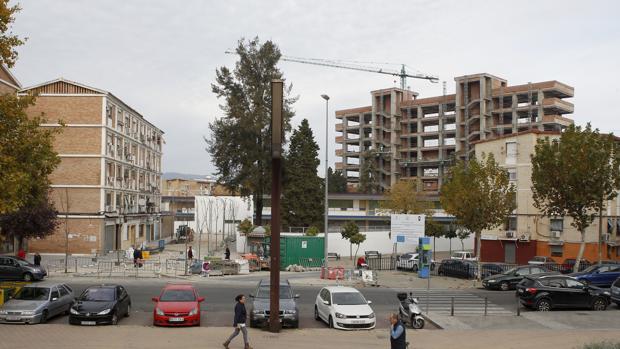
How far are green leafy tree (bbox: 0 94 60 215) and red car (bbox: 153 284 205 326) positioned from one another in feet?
19.5

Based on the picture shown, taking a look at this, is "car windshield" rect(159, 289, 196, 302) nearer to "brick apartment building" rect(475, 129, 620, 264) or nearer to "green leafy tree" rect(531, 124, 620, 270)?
"green leafy tree" rect(531, 124, 620, 270)

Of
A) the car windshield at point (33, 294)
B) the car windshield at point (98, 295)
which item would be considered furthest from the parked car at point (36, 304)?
the car windshield at point (98, 295)

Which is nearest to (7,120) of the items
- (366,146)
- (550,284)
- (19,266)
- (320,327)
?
(320,327)

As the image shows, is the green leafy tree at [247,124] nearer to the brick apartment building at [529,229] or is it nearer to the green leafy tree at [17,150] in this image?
the brick apartment building at [529,229]

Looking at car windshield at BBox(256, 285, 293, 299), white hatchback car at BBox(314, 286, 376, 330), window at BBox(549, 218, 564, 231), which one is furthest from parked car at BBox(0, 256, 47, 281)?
window at BBox(549, 218, 564, 231)

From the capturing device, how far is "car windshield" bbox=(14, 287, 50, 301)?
21.1 m

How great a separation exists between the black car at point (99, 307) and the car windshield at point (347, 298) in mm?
7688

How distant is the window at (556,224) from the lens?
5184cm

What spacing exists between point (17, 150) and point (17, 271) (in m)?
16.5

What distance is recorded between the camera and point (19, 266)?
113 ft

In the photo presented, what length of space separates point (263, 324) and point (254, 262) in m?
22.9

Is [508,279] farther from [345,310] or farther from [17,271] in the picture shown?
[17,271]

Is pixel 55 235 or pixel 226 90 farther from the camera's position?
pixel 226 90

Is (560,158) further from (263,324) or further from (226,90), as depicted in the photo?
(226,90)
